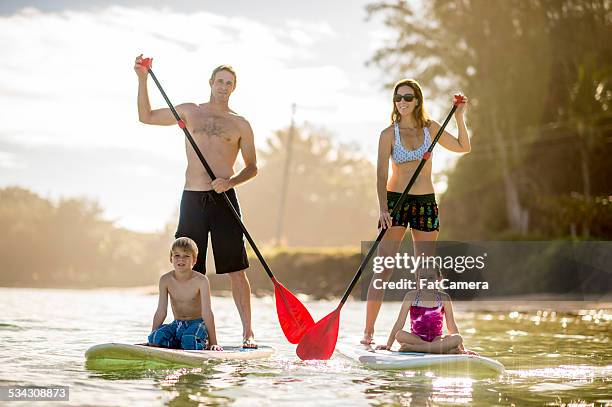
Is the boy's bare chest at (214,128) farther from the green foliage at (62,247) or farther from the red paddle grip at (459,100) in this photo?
the green foliage at (62,247)

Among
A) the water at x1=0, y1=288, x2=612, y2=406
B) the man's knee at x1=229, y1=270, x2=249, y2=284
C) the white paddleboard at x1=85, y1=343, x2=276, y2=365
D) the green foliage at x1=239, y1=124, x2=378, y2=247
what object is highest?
the green foliage at x1=239, y1=124, x2=378, y2=247

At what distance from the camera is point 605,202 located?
20.8 metres

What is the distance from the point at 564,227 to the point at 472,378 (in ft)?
56.4

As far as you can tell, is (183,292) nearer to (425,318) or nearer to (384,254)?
(384,254)

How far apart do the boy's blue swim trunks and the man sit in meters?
0.52

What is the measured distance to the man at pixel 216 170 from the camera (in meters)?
6.41

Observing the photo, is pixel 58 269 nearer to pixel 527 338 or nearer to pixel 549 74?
pixel 549 74

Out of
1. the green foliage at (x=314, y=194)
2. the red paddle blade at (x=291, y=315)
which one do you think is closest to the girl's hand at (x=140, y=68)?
the red paddle blade at (x=291, y=315)

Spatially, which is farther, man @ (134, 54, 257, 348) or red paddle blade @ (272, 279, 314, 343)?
red paddle blade @ (272, 279, 314, 343)

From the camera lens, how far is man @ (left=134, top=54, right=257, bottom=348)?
6410mm

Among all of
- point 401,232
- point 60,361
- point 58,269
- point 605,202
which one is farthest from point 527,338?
point 58,269
